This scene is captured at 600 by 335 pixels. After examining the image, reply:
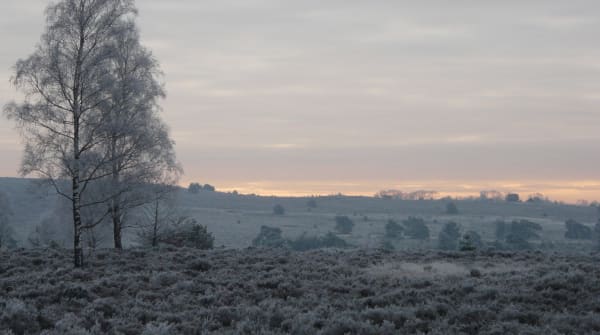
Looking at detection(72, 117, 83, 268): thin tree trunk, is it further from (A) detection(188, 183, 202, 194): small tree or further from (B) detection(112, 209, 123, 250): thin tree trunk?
(A) detection(188, 183, 202, 194): small tree

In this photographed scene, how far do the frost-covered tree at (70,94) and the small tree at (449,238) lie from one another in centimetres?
6654

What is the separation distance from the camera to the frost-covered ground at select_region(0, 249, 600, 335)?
Answer: 40.5ft

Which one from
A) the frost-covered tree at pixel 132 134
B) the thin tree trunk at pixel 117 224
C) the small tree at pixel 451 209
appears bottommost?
the small tree at pixel 451 209

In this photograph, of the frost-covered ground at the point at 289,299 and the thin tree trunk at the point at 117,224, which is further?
the thin tree trunk at the point at 117,224

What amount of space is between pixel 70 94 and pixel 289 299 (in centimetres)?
1310

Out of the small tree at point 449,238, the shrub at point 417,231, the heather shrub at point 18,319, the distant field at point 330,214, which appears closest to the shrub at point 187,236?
the heather shrub at point 18,319

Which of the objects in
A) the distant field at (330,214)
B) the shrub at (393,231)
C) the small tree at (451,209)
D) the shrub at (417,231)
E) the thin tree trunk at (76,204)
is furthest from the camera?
the small tree at (451,209)

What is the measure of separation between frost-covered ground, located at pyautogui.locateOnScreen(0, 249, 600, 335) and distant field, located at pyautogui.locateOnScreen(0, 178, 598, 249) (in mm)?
60777

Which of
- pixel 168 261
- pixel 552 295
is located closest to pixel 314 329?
pixel 552 295

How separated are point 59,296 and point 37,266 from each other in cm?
757

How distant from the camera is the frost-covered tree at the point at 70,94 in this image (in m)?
21.7

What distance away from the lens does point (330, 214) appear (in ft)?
445

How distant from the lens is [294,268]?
2227 cm

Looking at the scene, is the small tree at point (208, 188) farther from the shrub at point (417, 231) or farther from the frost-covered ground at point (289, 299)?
the frost-covered ground at point (289, 299)
